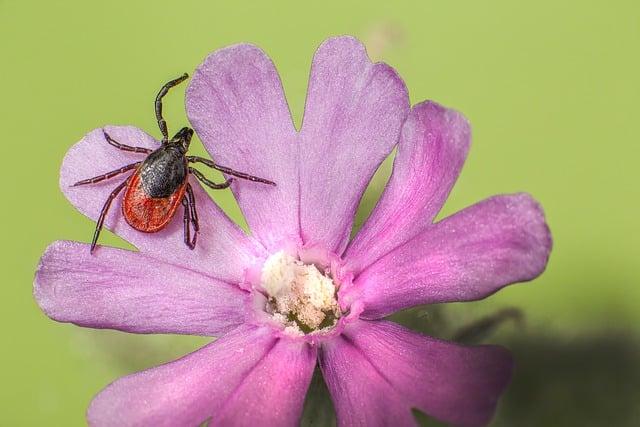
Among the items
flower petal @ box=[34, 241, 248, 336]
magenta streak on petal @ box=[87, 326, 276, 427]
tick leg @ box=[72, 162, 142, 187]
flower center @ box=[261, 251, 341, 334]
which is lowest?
magenta streak on petal @ box=[87, 326, 276, 427]

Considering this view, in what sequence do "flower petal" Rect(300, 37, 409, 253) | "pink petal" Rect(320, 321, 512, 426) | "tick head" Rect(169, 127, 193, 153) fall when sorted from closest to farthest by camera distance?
1. "pink petal" Rect(320, 321, 512, 426)
2. "flower petal" Rect(300, 37, 409, 253)
3. "tick head" Rect(169, 127, 193, 153)

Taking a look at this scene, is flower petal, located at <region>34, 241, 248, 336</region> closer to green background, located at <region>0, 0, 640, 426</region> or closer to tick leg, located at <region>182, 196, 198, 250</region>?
tick leg, located at <region>182, 196, 198, 250</region>

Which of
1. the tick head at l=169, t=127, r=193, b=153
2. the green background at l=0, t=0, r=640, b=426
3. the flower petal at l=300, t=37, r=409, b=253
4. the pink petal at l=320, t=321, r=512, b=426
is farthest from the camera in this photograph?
the green background at l=0, t=0, r=640, b=426

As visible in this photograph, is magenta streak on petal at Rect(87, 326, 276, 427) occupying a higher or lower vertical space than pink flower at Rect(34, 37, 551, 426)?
lower

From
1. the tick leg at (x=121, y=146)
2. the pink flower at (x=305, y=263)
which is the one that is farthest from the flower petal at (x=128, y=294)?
the tick leg at (x=121, y=146)

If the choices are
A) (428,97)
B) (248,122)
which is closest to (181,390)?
(248,122)

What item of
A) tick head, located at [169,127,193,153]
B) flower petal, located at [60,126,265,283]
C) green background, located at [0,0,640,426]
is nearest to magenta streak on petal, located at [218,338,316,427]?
flower petal, located at [60,126,265,283]

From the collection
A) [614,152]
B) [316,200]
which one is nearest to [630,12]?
[614,152]

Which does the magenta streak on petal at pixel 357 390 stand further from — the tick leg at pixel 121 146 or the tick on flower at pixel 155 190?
the tick leg at pixel 121 146

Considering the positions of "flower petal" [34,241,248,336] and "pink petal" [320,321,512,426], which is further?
"flower petal" [34,241,248,336]
